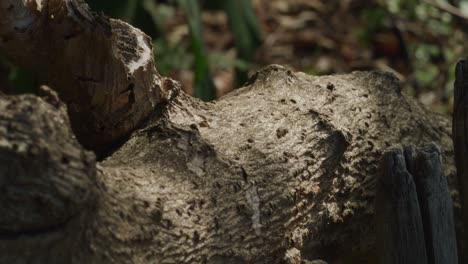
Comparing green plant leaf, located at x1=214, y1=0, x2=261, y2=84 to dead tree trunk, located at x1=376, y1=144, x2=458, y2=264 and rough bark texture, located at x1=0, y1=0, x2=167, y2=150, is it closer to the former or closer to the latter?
rough bark texture, located at x1=0, y1=0, x2=167, y2=150

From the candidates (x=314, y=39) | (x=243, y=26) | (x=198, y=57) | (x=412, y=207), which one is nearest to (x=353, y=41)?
(x=314, y=39)

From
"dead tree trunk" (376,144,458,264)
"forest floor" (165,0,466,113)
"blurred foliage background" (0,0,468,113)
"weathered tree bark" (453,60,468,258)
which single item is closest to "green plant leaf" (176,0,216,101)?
"blurred foliage background" (0,0,468,113)

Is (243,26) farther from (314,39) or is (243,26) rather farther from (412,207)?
(412,207)

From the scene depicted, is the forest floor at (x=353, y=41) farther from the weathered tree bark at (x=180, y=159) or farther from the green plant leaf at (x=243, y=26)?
the weathered tree bark at (x=180, y=159)

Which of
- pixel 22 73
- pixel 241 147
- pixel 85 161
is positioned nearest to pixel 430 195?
pixel 241 147

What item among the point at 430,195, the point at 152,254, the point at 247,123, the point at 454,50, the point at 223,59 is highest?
the point at 454,50

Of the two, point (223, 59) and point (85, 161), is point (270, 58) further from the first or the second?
point (85, 161)
